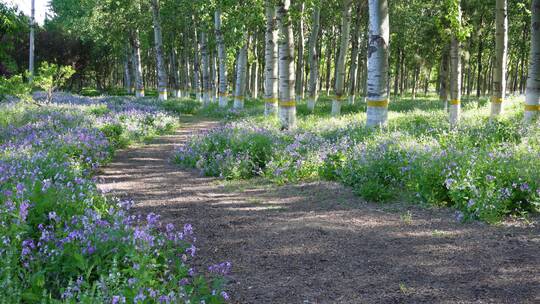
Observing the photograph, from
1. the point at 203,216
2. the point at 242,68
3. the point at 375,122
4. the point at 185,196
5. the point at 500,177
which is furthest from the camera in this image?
the point at 242,68

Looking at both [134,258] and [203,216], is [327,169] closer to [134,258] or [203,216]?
[203,216]

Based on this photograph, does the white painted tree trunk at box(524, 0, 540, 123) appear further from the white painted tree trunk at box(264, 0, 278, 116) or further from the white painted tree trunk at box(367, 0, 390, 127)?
the white painted tree trunk at box(264, 0, 278, 116)

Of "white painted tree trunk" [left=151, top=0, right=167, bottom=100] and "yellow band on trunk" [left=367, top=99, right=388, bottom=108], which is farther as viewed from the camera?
"white painted tree trunk" [left=151, top=0, right=167, bottom=100]

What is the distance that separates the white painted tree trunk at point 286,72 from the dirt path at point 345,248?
5.87 m

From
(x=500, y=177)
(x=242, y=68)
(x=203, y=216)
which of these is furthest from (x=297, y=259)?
(x=242, y=68)

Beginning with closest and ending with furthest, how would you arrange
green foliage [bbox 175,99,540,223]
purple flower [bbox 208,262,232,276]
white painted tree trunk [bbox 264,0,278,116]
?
1. purple flower [bbox 208,262,232,276]
2. green foliage [bbox 175,99,540,223]
3. white painted tree trunk [bbox 264,0,278,116]

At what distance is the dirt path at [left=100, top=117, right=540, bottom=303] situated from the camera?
4052 millimetres

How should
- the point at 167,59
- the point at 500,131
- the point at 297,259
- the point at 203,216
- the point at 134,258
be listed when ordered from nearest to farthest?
1. the point at 134,258
2. the point at 297,259
3. the point at 203,216
4. the point at 500,131
5. the point at 167,59

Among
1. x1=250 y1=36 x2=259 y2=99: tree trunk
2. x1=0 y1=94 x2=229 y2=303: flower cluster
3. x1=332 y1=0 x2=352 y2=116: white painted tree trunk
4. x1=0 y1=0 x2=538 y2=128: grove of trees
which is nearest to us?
x1=0 y1=94 x2=229 y2=303: flower cluster

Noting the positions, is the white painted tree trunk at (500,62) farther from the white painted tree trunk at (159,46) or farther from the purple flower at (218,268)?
the white painted tree trunk at (159,46)

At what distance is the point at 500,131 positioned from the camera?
31.4 feet

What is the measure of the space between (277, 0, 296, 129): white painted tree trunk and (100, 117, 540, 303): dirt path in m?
5.87

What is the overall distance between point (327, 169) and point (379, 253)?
3638 millimetres

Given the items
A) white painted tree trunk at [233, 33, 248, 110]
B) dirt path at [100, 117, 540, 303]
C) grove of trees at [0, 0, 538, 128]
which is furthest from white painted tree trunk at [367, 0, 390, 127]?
white painted tree trunk at [233, 33, 248, 110]
